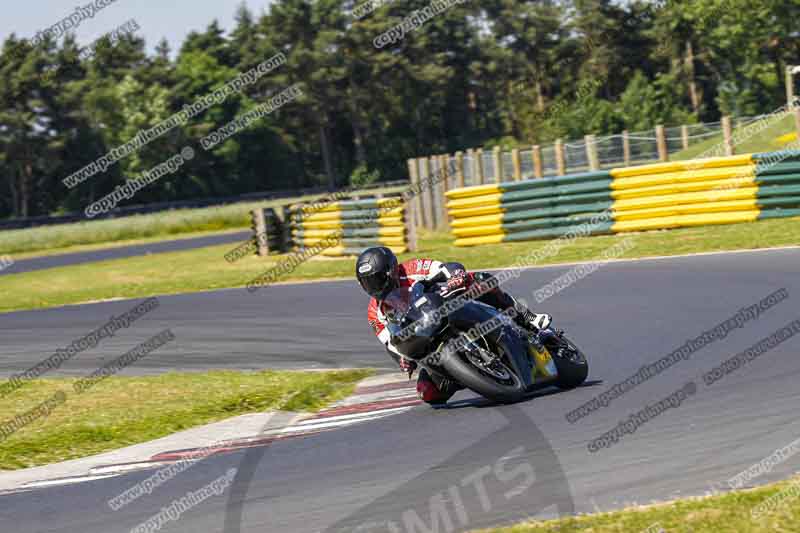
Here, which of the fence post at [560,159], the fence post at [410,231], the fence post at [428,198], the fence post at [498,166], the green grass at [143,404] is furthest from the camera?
the fence post at [428,198]

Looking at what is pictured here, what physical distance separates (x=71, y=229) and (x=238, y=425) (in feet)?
143

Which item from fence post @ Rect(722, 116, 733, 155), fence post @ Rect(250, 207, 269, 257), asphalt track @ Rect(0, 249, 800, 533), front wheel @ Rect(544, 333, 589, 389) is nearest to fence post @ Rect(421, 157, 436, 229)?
fence post @ Rect(250, 207, 269, 257)

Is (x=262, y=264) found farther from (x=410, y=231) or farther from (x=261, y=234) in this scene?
(x=410, y=231)

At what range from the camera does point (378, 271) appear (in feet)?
29.1

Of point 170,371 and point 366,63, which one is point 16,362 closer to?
point 170,371

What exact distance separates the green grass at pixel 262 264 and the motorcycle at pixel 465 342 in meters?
10.2

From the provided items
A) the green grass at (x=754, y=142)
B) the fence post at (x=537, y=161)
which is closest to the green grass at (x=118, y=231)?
the green grass at (x=754, y=142)

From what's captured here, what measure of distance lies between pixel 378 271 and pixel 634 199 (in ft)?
46.3

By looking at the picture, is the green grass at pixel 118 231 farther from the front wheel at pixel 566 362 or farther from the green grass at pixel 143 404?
the front wheel at pixel 566 362

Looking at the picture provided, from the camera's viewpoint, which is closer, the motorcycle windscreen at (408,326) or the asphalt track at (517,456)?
the asphalt track at (517,456)

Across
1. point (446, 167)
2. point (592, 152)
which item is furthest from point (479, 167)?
point (592, 152)

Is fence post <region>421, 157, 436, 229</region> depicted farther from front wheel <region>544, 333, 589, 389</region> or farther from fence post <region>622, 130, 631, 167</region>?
front wheel <region>544, 333, 589, 389</region>

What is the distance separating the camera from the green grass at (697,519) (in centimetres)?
532

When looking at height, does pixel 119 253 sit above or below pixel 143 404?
below
